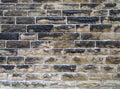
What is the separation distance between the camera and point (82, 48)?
3.32 m

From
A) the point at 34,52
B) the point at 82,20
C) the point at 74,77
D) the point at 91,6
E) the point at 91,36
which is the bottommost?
the point at 74,77

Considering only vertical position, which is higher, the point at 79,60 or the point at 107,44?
the point at 107,44

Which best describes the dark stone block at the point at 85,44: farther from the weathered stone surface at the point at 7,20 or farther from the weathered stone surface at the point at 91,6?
the weathered stone surface at the point at 7,20

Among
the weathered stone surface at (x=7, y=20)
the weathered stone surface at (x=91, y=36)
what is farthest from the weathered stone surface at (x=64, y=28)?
the weathered stone surface at (x=7, y=20)

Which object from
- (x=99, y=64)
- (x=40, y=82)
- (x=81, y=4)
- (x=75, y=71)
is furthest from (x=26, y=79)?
(x=81, y=4)

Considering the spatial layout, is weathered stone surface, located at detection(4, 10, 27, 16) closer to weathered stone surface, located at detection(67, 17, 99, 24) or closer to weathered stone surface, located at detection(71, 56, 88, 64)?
weathered stone surface, located at detection(67, 17, 99, 24)

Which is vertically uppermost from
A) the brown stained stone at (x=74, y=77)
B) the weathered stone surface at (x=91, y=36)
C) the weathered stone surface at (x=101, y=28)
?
the weathered stone surface at (x=101, y=28)

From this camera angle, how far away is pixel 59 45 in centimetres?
331

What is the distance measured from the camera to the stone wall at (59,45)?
330 cm

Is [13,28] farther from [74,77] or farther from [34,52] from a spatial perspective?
[74,77]

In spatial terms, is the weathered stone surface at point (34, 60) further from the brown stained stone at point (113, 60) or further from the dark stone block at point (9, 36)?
the brown stained stone at point (113, 60)

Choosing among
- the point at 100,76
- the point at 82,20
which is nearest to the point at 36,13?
the point at 82,20

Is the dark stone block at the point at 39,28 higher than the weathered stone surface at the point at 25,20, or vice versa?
the weathered stone surface at the point at 25,20

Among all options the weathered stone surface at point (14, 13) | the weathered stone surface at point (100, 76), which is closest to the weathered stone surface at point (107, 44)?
the weathered stone surface at point (100, 76)
